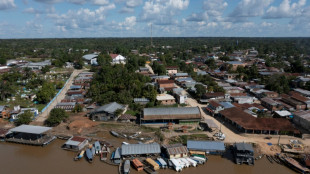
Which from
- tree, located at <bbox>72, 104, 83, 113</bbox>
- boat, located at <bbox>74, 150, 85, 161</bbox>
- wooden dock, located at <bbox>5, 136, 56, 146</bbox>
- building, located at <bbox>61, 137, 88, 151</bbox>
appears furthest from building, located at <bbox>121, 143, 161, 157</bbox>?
tree, located at <bbox>72, 104, 83, 113</bbox>

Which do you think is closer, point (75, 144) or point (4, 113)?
point (75, 144)

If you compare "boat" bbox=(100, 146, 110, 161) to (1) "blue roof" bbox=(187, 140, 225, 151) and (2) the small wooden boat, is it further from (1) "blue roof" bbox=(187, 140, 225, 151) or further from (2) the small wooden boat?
(1) "blue roof" bbox=(187, 140, 225, 151)

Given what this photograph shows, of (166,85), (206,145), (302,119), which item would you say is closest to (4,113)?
(166,85)

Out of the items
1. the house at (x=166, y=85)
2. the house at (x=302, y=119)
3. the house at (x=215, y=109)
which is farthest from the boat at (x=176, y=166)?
the house at (x=166, y=85)

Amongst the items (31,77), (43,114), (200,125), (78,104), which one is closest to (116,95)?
(78,104)

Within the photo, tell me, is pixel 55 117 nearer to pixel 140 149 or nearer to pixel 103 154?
pixel 103 154

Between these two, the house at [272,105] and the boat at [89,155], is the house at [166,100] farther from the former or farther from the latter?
the boat at [89,155]

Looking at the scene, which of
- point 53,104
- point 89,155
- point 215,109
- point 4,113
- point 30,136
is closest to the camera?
point 89,155
